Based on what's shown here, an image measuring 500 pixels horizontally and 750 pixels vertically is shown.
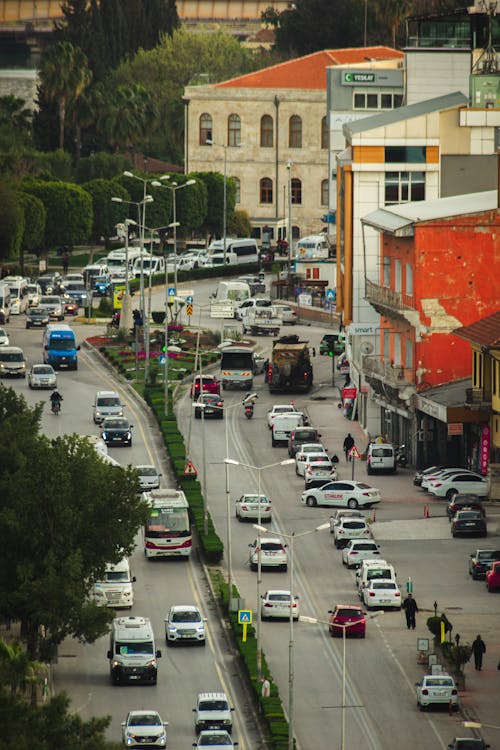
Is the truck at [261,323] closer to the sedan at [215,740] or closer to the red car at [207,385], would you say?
the red car at [207,385]

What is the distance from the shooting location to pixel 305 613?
89.8 metres

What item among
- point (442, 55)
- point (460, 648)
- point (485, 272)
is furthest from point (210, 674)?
point (442, 55)

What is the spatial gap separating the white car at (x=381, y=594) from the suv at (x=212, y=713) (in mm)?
15496

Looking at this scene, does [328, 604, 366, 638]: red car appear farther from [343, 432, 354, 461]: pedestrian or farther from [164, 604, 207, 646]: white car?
[343, 432, 354, 461]: pedestrian

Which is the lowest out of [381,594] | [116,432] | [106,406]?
[381,594]

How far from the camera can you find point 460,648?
80.1 m

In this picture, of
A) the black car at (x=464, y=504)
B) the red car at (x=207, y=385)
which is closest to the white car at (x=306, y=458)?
the black car at (x=464, y=504)

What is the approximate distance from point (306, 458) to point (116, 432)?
42.4 ft

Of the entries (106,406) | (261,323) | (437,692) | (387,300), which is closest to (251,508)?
(387,300)

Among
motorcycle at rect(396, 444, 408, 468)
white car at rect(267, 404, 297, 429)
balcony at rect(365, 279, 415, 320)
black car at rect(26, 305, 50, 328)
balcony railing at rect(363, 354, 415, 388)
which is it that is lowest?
motorcycle at rect(396, 444, 408, 468)

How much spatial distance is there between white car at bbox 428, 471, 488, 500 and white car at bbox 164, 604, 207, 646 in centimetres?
2791

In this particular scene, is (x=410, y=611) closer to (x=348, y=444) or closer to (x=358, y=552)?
(x=358, y=552)

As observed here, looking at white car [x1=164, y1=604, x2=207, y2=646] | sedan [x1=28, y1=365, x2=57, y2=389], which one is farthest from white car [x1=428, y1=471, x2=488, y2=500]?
sedan [x1=28, y1=365, x2=57, y2=389]

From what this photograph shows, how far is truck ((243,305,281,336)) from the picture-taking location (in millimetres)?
162875
